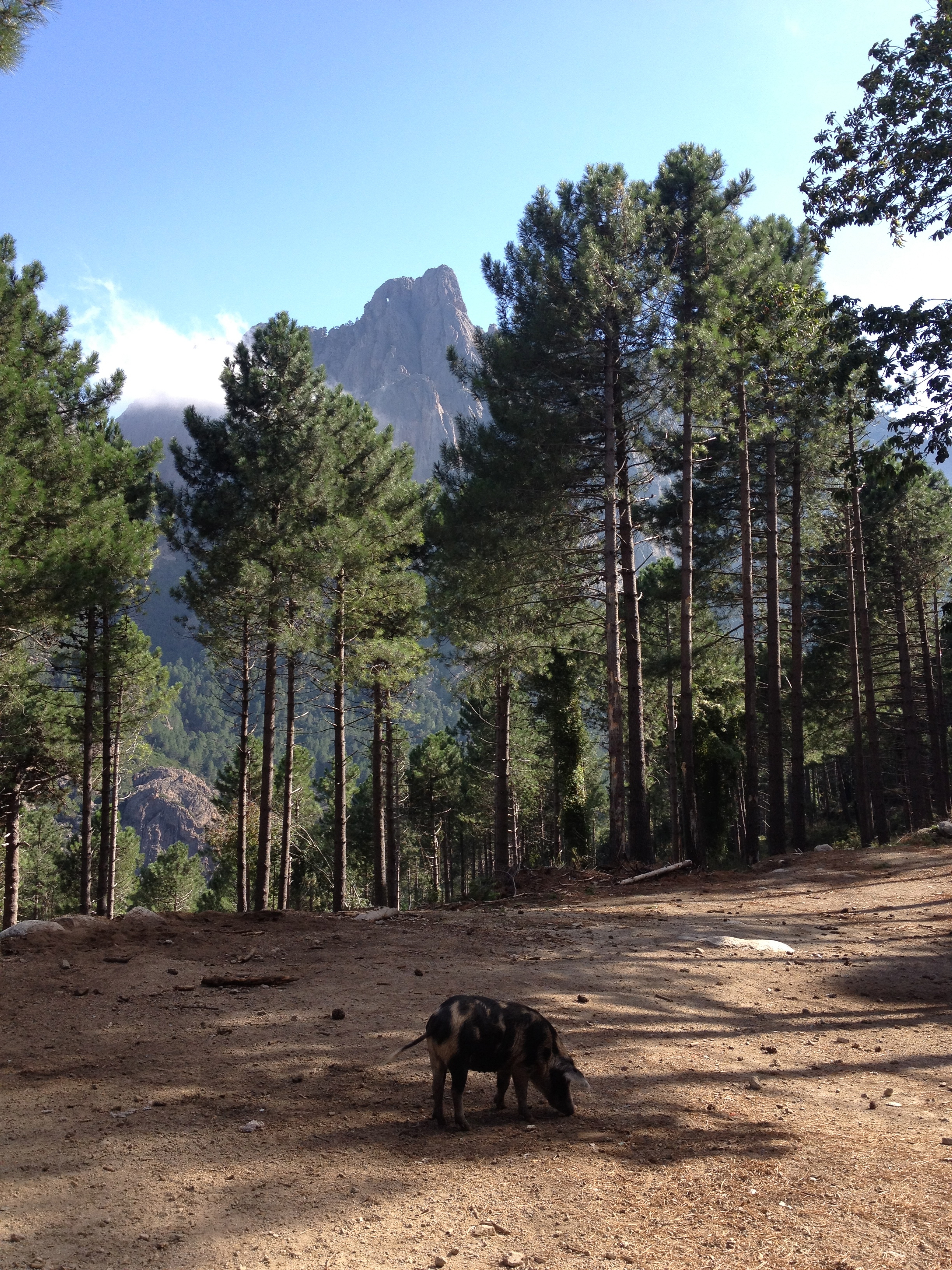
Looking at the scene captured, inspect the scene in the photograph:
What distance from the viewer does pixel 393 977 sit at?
7.45 meters

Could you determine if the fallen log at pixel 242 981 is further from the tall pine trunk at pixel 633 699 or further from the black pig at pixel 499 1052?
the tall pine trunk at pixel 633 699

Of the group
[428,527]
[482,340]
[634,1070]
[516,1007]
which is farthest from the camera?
[428,527]

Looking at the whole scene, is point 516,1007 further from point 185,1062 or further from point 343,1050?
point 185,1062

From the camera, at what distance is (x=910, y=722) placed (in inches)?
956

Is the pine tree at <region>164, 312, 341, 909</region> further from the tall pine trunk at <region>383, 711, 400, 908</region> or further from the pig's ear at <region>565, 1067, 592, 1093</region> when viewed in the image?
the pig's ear at <region>565, 1067, 592, 1093</region>

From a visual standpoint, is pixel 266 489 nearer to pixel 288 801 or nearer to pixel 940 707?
pixel 288 801

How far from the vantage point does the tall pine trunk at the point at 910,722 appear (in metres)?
24.4

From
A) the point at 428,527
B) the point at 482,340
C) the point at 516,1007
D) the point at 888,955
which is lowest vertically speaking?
the point at 888,955

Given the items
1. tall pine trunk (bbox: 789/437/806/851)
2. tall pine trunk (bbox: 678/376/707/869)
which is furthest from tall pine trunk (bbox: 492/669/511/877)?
tall pine trunk (bbox: 789/437/806/851)

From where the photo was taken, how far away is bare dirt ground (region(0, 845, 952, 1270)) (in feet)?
11.3

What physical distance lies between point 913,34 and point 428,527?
38.1 feet

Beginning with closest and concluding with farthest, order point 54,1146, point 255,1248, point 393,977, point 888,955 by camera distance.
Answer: point 255,1248
point 54,1146
point 393,977
point 888,955

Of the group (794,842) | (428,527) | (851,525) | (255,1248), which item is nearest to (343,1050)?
(255,1248)

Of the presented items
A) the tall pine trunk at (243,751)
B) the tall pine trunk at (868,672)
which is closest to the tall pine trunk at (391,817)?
the tall pine trunk at (243,751)
